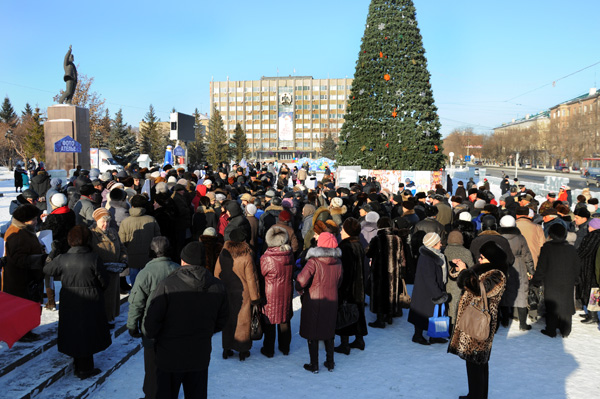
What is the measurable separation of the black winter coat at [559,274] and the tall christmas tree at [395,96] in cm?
1871

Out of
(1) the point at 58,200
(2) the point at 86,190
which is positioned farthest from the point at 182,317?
(2) the point at 86,190

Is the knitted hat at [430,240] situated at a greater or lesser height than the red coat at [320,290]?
greater

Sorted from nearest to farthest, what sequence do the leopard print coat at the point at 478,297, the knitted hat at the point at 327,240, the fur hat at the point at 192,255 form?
the fur hat at the point at 192,255 → the leopard print coat at the point at 478,297 → the knitted hat at the point at 327,240

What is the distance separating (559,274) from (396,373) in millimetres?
2674

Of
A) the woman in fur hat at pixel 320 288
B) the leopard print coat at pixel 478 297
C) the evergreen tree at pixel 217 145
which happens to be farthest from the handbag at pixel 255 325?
the evergreen tree at pixel 217 145

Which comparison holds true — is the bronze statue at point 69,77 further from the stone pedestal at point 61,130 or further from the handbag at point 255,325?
the handbag at point 255,325

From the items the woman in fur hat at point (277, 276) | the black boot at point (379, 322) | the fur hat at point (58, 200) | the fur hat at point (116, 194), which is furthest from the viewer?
the fur hat at point (116, 194)

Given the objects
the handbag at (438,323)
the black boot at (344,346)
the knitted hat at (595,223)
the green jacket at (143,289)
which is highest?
the knitted hat at (595,223)

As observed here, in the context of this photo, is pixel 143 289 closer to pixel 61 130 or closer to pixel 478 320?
pixel 478 320

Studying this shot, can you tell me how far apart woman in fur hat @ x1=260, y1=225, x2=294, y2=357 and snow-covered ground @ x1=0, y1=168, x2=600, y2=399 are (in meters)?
0.58

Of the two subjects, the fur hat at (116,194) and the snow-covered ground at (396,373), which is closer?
the snow-covered ground at (396,373)

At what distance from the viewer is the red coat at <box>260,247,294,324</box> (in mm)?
5266

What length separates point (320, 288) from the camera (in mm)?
5125

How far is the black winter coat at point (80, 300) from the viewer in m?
4.39
